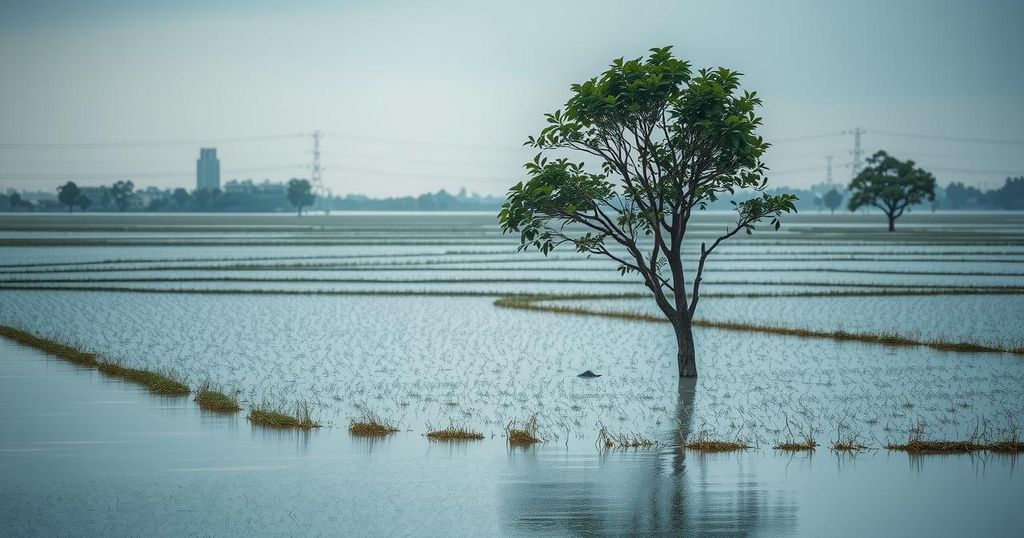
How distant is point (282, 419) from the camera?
53.4 feet

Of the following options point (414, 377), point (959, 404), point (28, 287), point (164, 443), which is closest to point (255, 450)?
point (164, 443)

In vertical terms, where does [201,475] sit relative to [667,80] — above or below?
Result: below

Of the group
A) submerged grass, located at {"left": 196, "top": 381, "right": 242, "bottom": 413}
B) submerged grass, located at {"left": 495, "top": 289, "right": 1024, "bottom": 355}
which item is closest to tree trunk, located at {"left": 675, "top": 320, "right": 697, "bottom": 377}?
submerged grass, located at {"left": 495, "top": 289, "right": 1024, "bottom": 355}

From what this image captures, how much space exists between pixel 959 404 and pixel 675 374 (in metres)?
5.56

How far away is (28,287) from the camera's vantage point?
42469 mm

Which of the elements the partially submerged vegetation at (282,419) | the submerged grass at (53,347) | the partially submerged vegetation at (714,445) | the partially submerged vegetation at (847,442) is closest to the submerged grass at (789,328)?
the partially submerged vegetation at (847,442)

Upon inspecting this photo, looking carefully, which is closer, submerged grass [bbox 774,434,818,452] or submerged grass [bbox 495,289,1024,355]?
submerged grass [bbox 774,434,818,452]

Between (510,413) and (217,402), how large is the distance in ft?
15.4

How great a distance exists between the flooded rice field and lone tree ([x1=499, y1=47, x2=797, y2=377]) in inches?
107

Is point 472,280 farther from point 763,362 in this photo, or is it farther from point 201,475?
point 201,475

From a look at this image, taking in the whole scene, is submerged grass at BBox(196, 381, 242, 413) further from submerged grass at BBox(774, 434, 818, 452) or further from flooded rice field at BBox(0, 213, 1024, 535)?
submerged grass at BBox(774, 434, 818, 452)

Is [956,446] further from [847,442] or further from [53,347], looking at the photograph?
[53,347]

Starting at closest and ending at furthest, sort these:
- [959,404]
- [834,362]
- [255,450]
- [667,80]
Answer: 1. [255,450]
2. [959,404]
3. [667,80]
4. [834,362]

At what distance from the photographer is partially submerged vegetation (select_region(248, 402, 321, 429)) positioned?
1616cm
